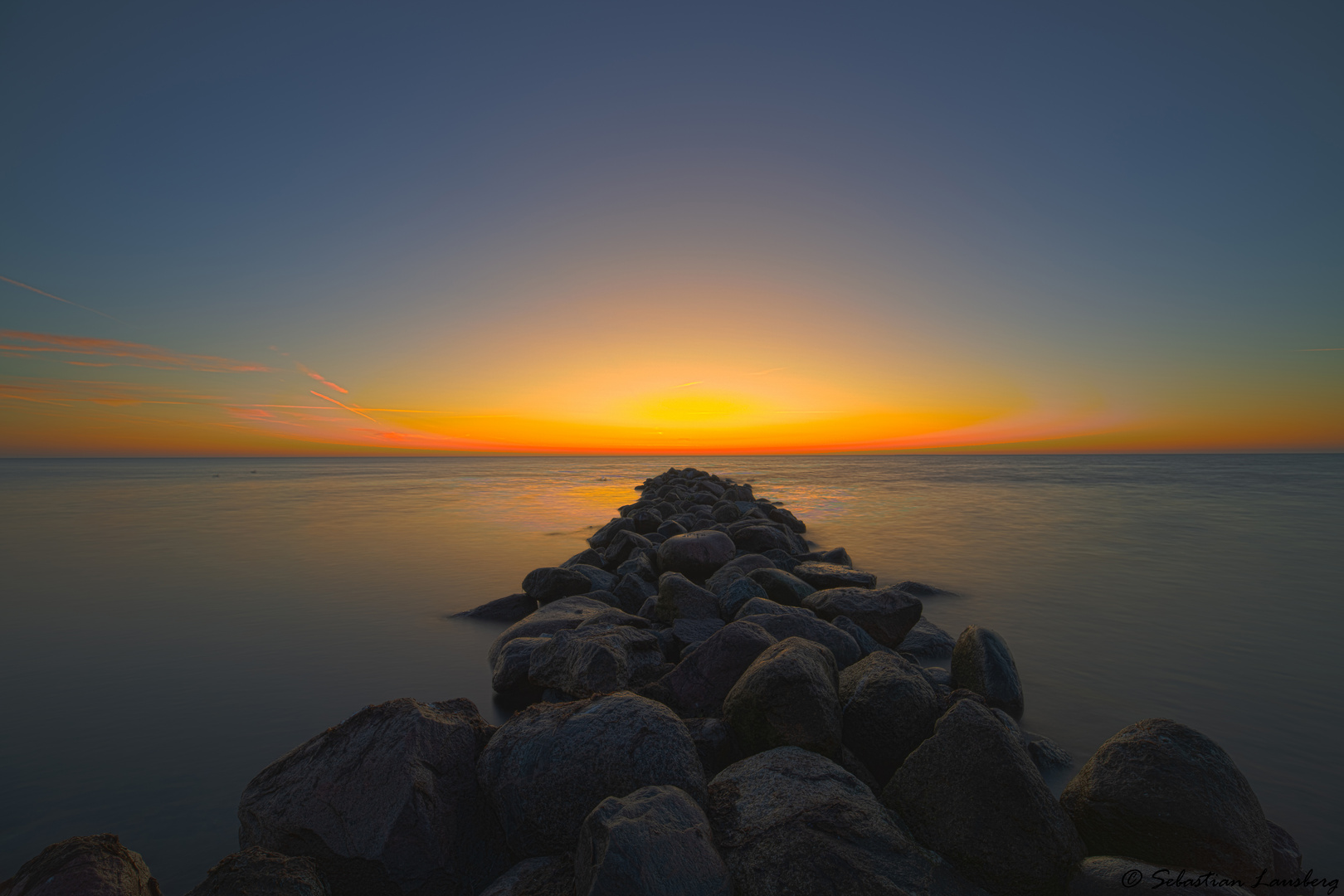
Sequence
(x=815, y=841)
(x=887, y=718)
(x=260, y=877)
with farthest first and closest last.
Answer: (x=887, y=718) < (x=815, y=841) < (x=260, y=877)

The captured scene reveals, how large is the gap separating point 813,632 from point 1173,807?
245cm

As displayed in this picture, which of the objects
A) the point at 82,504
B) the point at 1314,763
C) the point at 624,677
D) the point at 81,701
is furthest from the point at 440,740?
the point at 82,504

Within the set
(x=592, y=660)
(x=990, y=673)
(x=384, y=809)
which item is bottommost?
(x=990, y=673)

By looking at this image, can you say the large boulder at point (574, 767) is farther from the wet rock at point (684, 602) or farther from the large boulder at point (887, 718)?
the wet rock at point (684, 602)

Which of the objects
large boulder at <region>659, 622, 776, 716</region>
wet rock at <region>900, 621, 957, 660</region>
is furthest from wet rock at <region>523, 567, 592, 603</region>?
wet rock at <region>900, 621, 957, 660</region>

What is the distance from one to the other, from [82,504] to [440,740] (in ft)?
99.2

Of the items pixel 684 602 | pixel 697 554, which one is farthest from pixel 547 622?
pixel 697 554

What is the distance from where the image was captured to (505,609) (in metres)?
7.57

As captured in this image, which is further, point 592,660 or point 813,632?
point 813,632

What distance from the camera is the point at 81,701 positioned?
4.99 m

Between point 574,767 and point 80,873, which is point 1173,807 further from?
point 80,873

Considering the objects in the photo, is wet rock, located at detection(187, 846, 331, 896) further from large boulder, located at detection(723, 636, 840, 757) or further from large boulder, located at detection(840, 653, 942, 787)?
large boulder, located at detection(840, 653, 942, 787)

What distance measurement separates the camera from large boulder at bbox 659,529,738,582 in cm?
821

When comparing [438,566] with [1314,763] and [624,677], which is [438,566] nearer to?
[624,677]
